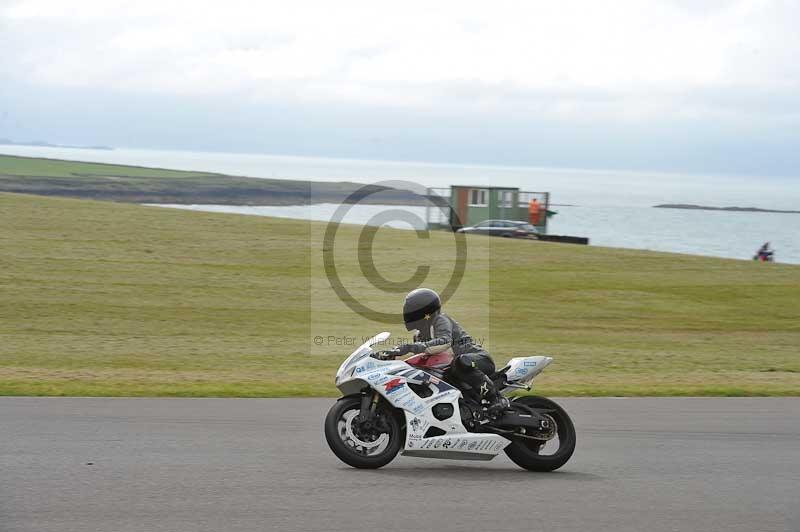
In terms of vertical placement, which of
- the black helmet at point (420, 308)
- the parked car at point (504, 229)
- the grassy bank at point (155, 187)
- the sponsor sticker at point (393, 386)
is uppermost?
the grassy bank at point (155, 187)

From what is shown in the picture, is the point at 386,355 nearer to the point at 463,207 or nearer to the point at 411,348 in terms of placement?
the point at 411,348

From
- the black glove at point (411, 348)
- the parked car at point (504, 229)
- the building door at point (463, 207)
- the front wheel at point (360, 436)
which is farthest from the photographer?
the building door at point (463, 207)

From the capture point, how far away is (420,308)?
863 centimetres

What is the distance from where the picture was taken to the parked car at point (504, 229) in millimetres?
50500

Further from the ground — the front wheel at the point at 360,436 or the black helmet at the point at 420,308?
the black helmet at the point at 420,308

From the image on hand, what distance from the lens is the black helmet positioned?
8.63 m

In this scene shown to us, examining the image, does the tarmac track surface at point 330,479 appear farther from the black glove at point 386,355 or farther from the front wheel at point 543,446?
the black glove at point 386,355

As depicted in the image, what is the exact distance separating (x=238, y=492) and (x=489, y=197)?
5198cm

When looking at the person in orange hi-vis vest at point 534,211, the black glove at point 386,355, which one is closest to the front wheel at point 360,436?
the black glove at point 386,355

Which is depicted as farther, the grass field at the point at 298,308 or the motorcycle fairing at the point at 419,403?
the grass field at the point at 298,308

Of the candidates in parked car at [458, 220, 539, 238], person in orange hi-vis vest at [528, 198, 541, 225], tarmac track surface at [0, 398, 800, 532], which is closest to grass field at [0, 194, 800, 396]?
tarmac track surface at [0, 398, 800, 532]

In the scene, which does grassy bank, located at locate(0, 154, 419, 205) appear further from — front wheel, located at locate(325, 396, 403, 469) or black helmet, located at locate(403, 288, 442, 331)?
front wheel, located at locate(325, 396, 403, 469)

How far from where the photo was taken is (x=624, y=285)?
1193 inches

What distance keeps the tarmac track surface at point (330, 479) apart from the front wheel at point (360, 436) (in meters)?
0.14
